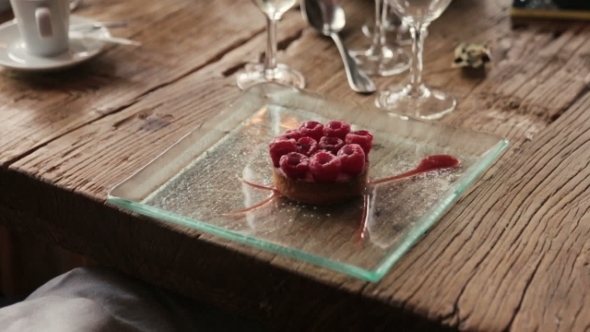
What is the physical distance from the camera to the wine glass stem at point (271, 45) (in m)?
1.05

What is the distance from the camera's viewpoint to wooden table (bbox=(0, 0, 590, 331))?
0.67 m

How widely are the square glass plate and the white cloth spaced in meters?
0.11

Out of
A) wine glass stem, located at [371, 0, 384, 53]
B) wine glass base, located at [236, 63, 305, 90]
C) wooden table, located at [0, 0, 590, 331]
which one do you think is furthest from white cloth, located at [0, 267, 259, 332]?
wine glass stem, located at [371, 0, 384, 53]

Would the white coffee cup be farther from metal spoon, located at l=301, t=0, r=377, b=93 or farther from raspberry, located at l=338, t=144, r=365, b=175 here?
raspberry, located at l=338, t=144, r=365, b=175

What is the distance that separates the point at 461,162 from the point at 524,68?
311 mm

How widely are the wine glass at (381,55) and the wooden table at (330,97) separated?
0.04 metres

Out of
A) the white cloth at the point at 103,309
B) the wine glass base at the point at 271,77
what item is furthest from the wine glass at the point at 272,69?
the white cloth at the point at 103,309

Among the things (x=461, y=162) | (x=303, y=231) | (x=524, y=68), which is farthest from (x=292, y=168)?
(x=524, y=68)

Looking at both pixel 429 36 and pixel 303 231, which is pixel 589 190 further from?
pixel 429 36

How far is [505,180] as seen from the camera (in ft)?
2.68

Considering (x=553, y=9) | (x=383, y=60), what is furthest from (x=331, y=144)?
(x=553, y=9)

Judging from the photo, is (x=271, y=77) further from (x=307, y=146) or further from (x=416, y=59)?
(x=307, y=146)

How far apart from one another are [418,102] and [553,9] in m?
0.37

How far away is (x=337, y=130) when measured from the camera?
802 mm
